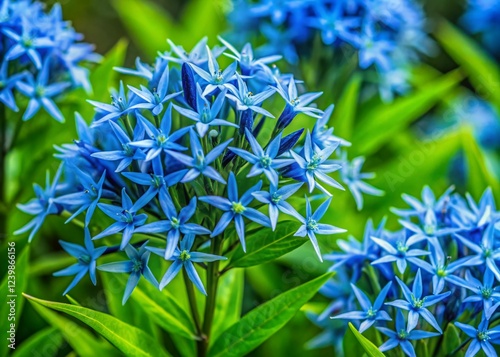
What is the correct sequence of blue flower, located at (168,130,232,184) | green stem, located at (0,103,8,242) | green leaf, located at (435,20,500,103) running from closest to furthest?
blue flower, located at (168,130,232,184), green stem, located at (0,103,8,242), green leaf, located at (435,20,500,103)

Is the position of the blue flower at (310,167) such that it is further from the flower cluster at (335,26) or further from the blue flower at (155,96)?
the flower cluster at (335,26)

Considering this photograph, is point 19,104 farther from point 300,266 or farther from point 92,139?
point 300,266

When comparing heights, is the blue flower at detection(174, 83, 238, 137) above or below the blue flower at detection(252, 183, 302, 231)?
above

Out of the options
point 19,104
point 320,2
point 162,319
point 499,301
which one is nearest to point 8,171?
point 19,104

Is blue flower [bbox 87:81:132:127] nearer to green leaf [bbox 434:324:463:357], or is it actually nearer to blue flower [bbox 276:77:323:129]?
blue flower [bbox 276:77:323:129]

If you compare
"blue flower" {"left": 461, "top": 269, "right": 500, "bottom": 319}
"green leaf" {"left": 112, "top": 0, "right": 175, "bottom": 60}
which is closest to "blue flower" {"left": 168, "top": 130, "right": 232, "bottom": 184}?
"blue flower" {"left": 461, "top": 269, "right": 500, "bottom": 319}

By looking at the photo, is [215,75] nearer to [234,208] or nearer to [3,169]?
[234,208]
